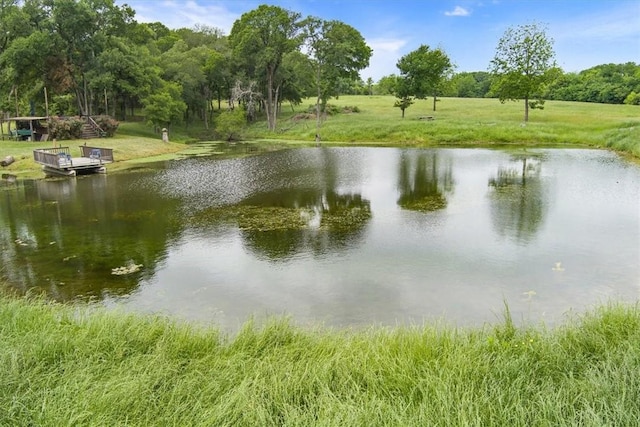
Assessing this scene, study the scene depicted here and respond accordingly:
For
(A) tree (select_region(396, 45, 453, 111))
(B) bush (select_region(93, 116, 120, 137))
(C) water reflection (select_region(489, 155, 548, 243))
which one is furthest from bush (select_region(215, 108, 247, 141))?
(C) water reflection (select_region(489, 155, 548, 243))

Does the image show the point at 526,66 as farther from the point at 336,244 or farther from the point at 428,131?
the point at 336,244

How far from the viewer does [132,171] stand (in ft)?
78.5

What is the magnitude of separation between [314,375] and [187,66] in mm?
47735

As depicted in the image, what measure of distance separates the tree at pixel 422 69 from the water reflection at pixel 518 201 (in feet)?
86.3

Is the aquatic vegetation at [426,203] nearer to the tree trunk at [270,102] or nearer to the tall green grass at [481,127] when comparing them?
the tall green grass at [481,127]

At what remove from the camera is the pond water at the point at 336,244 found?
7.80 m

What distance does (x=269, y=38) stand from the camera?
47.3 meters

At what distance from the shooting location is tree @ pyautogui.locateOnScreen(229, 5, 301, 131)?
4612cm

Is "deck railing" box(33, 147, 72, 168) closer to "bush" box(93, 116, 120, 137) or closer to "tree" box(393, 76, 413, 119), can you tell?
"bush" box(93, 116, 120, 137)

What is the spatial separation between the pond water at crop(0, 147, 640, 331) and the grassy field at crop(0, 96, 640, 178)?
368 inches

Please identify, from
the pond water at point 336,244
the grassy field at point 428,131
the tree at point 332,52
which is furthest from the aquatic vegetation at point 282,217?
the tree at point 332,52

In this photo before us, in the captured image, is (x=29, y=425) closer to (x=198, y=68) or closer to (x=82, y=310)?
(x=82, y=310)

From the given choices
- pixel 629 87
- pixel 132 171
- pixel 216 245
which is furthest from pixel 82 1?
pixel 629 87

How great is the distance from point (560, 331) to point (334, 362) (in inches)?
116
